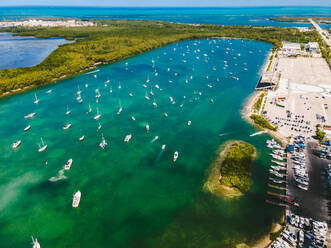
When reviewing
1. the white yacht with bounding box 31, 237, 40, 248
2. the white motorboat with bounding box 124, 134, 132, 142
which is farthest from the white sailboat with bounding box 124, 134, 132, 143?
the white yacht with bounding box 31, 237, 40, 248

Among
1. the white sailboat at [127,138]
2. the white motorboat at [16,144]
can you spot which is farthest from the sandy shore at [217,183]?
the white motorboat at [16,144]

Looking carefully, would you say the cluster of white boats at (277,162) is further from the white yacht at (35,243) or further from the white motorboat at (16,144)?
the white motorboat at (16,144)

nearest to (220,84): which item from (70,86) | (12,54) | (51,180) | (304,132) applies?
(304,132)

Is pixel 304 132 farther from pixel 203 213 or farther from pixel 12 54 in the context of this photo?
pixel 12 54

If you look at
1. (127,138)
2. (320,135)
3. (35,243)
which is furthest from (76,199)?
(320,135)

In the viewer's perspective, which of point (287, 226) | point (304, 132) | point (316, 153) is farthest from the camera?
point (304, 132)
